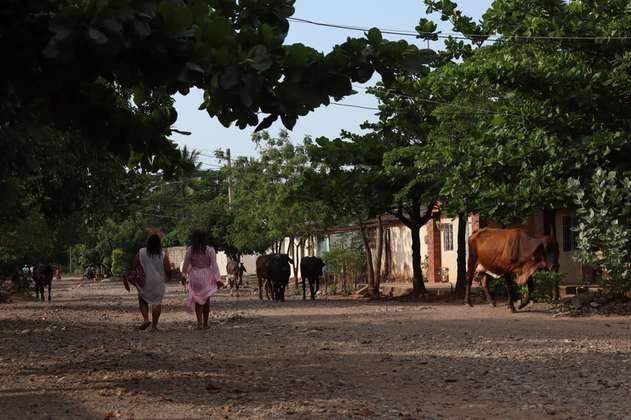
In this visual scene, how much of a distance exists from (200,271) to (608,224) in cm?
758

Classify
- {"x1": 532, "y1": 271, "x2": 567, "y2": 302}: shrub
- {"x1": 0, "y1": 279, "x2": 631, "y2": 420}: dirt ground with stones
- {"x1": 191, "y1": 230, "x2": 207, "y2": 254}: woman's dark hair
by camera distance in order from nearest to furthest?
{"x1": 0, "y1": 279, "x2": 631, "y2": 420}: dirt ground with stones → {"x1": 191, "y1": 230, "x2": 207, "y2": 254}: woman's dark hair → {"x1": 532, "y1": 271, "x2": 567, "y2": 302}: shrub

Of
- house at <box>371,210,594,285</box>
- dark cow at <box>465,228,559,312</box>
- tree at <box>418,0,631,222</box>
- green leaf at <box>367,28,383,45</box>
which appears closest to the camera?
green leaf at <box>367,28,383,45</box>

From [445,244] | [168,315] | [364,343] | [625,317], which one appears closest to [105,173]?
[168,315]

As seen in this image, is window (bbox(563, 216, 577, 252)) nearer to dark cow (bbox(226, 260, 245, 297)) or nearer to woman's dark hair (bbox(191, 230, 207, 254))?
dark cow (bbox(226, 260, 245, 297))

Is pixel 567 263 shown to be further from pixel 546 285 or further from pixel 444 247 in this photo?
pixel 444 247

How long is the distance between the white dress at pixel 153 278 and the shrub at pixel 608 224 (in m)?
7.48

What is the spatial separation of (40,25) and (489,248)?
14.8m

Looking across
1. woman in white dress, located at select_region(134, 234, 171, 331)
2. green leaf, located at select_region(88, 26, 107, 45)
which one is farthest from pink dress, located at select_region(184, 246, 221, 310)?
→ green leaf, located at select_region(88, 26, 107, 45)

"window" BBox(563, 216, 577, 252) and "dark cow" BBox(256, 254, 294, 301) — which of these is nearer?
"dark cow" BBox(256, 254, 294, 301)

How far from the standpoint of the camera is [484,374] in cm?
987

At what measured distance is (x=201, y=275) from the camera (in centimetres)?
1572

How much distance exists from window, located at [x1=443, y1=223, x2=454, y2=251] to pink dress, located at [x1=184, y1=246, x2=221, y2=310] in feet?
75.7

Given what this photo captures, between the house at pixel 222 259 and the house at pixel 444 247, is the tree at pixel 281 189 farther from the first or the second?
the house at pixel 222 259

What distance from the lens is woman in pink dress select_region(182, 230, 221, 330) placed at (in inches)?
619
